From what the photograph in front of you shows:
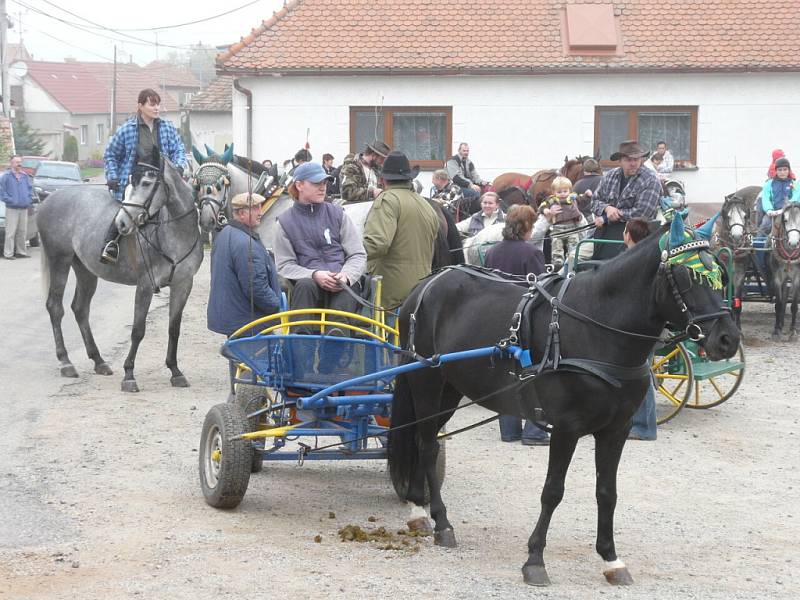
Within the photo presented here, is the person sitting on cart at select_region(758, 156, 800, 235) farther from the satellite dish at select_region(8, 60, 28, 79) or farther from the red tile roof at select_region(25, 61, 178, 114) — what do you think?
the satellite dish at select_region(8, 60, 28, 79)

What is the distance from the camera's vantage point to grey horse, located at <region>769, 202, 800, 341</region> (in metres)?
15.2

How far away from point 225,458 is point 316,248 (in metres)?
1.81

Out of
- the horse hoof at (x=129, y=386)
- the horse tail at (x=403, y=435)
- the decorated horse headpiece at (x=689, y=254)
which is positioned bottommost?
the horse hoof at (x=129, y=386)

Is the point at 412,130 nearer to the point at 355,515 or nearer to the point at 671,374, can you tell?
the point at 671,374

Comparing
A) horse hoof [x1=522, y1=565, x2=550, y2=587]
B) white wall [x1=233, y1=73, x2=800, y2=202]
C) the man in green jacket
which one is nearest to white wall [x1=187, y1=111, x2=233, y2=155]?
white wall [x1=233, y1=73, x2=800, y2=202]

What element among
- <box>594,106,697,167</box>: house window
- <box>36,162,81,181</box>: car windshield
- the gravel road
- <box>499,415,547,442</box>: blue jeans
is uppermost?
<box>594,106,697,167</box>: house window

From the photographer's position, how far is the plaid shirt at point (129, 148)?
1224 cm

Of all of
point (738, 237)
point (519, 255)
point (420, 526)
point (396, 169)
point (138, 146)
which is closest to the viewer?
point (420, 526)

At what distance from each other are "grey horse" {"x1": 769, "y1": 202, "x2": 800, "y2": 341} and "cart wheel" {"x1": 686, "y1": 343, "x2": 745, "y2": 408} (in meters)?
3.12

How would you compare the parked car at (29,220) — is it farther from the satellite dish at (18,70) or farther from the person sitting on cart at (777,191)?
the satellite dish at (18,70)

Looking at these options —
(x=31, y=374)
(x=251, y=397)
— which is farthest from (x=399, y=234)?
(x=31, y=374)

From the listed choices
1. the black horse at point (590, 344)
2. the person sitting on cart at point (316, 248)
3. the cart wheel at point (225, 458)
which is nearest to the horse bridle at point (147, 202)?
the person sitting on cart at point (316, 248)

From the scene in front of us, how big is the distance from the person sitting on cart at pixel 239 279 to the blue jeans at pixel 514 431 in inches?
85.2

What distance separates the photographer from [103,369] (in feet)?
40.7
